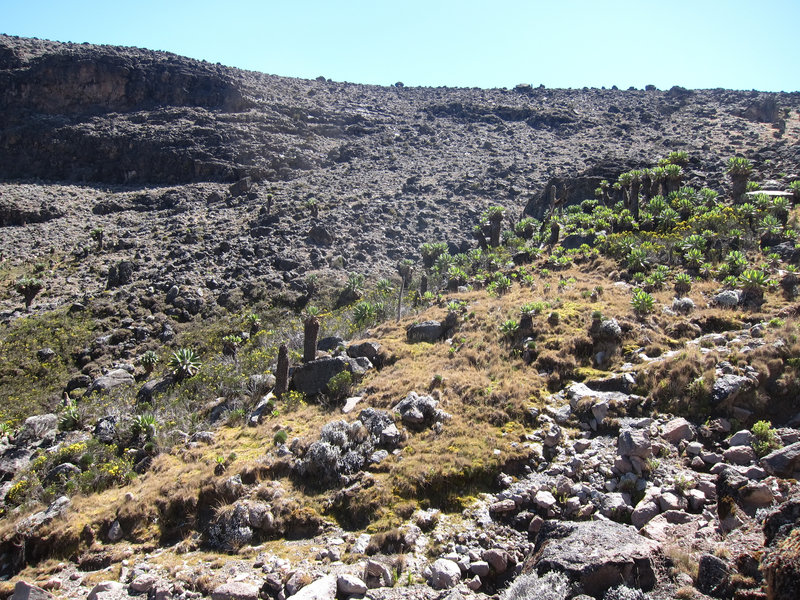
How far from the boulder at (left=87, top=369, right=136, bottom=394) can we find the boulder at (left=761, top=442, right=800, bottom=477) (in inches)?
1162

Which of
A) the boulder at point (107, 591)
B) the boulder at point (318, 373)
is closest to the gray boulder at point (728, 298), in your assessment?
the boulder at point (318, 373)

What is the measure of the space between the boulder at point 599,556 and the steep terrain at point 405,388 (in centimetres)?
5

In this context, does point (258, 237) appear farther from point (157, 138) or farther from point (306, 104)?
point (306, 104)

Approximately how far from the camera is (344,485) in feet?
43.4

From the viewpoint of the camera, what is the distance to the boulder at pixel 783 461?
968 cm

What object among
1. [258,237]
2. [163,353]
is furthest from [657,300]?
[258,237]

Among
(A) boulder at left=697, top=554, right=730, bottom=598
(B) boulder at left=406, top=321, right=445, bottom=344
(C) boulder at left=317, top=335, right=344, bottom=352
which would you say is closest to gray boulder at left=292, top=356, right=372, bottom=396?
(C) boulder at left=317, top=335, right=344, bottom=352

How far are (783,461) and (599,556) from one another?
475 centimetres

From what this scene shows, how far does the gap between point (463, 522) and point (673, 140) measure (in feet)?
211

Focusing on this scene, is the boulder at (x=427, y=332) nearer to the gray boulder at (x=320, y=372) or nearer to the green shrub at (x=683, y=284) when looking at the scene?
the gray boulder at (x=320, y=372)

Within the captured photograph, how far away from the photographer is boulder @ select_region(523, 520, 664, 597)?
308 inches

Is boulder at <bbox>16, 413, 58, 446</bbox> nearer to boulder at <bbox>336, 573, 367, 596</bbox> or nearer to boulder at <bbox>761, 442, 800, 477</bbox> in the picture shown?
boulder at <bbox>336, 573, 367, 596</bbox>

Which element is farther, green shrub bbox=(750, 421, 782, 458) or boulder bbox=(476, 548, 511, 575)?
green shrub bbox=(750, 421, 782, 458)

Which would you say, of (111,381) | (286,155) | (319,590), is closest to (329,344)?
(111,381)
